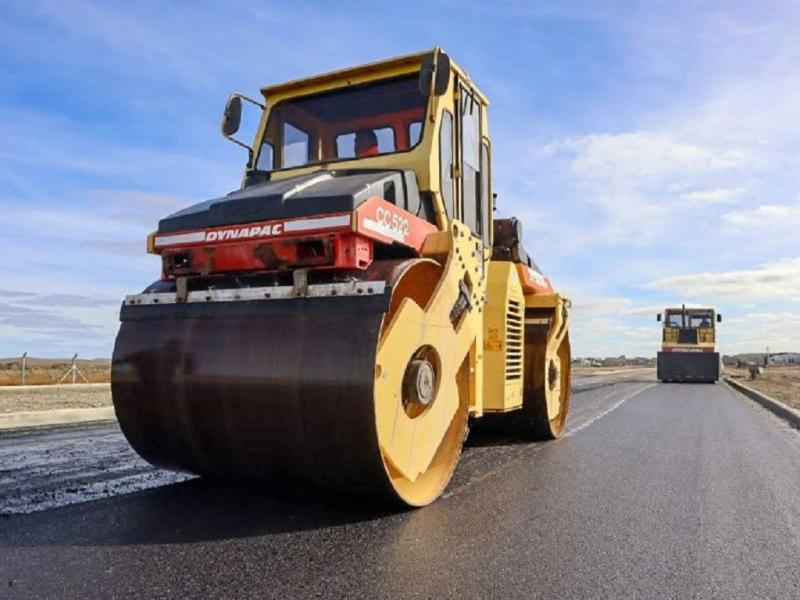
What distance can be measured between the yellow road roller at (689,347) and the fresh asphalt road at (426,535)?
22.4 metres

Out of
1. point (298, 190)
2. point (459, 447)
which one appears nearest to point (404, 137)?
point (298, 190)

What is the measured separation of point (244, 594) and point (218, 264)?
2.01m

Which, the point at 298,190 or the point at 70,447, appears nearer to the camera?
the point at 298,190

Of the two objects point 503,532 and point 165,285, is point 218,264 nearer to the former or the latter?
point 165,285

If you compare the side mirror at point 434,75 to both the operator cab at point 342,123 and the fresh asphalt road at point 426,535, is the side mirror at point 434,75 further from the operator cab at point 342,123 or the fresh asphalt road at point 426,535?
the fresh asphalt road at point 426,535

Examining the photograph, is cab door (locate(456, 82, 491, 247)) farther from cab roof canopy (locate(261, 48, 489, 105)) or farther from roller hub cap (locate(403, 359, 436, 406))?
roller hub cap (locate(403, 359, 436, 406))

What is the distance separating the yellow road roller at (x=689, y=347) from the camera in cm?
2684

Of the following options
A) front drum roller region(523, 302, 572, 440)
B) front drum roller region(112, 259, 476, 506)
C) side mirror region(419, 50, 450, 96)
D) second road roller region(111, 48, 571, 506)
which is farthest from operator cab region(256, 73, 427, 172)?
front drum roller region(523, 302, 572, 440)

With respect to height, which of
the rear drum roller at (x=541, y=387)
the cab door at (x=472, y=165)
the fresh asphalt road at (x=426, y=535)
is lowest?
the fresh asphalt road at (x=426, y=535)

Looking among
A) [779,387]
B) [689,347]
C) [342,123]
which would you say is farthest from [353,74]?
[689,347]

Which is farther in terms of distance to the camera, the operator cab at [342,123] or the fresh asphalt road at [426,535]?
the operator cab at [342,123]

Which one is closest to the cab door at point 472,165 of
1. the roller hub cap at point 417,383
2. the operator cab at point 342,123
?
the operator cab at point 342,123

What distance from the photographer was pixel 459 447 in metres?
4.59

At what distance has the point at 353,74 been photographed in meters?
5.34
